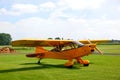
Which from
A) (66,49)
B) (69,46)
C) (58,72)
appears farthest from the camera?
(69,46)

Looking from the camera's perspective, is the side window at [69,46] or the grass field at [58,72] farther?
the side window at [69,46]

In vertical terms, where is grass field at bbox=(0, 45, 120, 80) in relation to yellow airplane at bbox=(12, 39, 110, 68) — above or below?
below

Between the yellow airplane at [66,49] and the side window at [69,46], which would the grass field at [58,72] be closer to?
the yellow airplane at [66,49]

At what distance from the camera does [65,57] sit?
18.6 metres

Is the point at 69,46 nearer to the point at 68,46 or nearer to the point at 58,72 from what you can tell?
the point at 68,46

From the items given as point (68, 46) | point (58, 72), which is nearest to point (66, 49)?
point (68, 46)

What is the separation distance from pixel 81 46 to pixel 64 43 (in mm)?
2050

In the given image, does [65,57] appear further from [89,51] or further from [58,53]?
[89,51]

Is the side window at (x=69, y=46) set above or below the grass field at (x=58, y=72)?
above

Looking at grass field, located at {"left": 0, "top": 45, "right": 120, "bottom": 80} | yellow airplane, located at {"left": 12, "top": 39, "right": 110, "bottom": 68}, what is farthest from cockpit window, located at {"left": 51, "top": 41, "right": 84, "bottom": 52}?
grass field, located at {"left": 0, "top": 45, "right": 120, "bottom": 80}

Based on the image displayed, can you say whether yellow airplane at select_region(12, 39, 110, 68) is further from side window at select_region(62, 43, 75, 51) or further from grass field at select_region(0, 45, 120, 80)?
grass field at select_region(0, 45, 120, 80)

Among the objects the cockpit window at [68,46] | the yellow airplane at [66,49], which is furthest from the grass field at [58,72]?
the cockpit window at [68,46]

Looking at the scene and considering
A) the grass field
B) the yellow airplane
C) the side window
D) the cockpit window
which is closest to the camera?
the grass field

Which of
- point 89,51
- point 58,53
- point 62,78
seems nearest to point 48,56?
point 58,53
